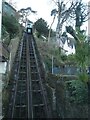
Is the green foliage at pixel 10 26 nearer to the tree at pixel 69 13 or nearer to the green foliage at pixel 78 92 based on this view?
the tree at pixel 69 13

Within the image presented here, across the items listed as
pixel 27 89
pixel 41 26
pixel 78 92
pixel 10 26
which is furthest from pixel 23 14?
pixel 78 92

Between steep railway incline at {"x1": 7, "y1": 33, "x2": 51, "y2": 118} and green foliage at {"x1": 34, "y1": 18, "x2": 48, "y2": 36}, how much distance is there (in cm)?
535

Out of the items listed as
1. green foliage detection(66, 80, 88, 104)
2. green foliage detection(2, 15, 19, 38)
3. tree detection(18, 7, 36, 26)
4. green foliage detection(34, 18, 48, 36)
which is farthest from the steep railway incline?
Answer: tree detection(18, 7, 36, 26)

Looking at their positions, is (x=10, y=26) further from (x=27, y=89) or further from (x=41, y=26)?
(x=27, y=89)

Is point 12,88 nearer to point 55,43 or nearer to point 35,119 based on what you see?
point 35,119

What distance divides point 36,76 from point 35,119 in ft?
9.24

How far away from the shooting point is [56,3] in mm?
16922

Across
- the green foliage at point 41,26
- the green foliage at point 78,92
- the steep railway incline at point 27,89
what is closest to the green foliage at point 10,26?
the green foliage at point 41,26

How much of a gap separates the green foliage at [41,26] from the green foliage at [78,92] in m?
9.68

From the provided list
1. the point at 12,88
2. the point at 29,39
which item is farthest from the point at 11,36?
the point at 12,88

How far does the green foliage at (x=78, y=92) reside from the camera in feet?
26.5

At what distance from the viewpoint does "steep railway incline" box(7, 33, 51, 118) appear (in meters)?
8.12

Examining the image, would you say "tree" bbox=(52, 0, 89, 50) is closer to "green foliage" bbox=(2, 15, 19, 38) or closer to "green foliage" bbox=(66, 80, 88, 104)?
"green foliage" bbox=(2, 15, 19, 38)

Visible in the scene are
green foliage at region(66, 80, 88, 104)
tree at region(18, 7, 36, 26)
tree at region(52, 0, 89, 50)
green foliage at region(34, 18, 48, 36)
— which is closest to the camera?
green foliage at region(66, 80, 88, 104)
